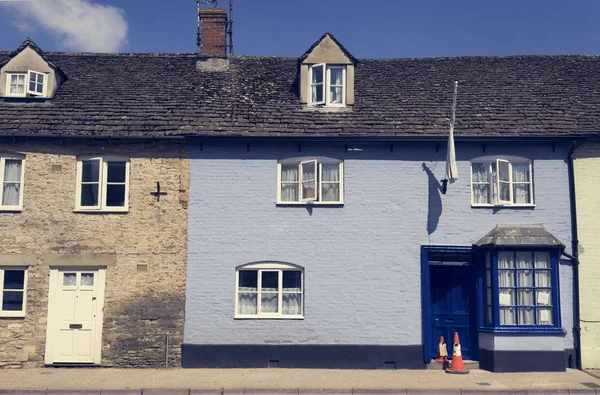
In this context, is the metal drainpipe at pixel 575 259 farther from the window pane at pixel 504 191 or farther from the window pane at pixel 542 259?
the window pane at pixel 504 191

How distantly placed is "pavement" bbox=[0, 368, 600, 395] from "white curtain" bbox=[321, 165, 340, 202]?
4.23 metres

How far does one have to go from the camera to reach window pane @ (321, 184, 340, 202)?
14.9 m

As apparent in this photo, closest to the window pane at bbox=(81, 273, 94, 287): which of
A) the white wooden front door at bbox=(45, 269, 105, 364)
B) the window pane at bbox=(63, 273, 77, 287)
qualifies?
the white wooden front door at bbox=(45, 269, 105, 364)

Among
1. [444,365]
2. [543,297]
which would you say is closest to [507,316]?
[543,297]

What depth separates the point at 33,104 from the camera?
52.1ft

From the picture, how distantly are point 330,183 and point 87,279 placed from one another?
651cm

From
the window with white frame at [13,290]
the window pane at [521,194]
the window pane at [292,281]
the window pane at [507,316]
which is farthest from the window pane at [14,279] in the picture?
the window pane at [521,194]

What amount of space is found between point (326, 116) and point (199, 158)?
3.53 m

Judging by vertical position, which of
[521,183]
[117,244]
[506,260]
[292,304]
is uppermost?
[521,183]

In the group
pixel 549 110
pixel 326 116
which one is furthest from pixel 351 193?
pixel 549 110

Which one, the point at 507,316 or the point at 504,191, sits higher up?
the point at 504,191

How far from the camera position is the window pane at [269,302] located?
14.5 metres

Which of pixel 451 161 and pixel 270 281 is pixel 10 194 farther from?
pixel 451 161

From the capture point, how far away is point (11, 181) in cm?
1475
